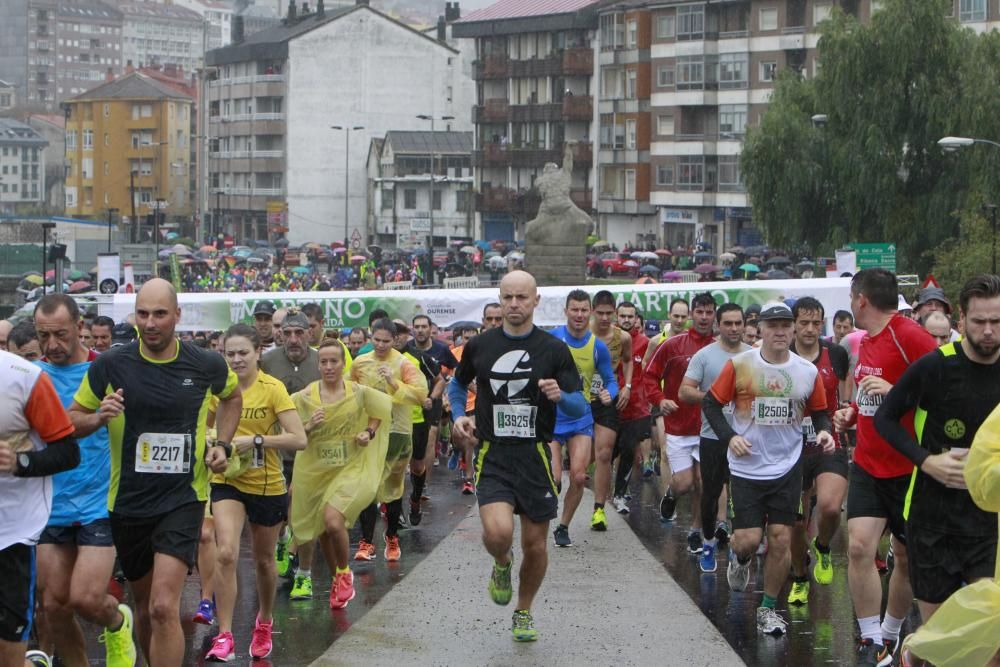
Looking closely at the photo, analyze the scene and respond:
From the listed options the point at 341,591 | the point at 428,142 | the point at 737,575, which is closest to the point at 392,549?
the point at 341,591

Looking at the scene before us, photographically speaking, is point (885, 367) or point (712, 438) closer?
point (885, 367)

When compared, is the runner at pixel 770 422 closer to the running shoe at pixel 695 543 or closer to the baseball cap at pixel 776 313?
the baseball cap at pixel 776 313

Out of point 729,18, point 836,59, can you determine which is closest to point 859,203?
point 836,59

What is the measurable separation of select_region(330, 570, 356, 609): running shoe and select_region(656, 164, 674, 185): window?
75204mm

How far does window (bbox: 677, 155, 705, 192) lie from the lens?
83.1 meters

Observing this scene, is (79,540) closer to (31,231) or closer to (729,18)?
(729,18)

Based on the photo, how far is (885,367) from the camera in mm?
8953

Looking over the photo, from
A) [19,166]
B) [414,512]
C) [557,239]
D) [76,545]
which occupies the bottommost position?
[414,512]

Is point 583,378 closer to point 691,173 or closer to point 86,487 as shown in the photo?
point 86,487

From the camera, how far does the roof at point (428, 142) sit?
107 m

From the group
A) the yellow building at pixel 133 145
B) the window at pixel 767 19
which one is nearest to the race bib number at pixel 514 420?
the window at pixel 767 19

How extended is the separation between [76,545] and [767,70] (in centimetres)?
7475

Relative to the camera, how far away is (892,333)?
29.4 ft

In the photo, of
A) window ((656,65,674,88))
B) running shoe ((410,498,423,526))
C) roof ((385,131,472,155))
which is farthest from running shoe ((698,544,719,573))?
roof ((385,131,472,155))
